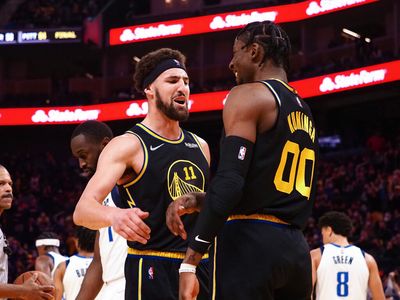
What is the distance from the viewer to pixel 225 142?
3959 millimetres

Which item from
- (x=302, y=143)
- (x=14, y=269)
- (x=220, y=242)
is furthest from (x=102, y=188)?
(x=14, y=269)

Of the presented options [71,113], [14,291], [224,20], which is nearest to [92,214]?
[14,291]

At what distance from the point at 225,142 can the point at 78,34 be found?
90.8 feet

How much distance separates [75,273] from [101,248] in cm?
317

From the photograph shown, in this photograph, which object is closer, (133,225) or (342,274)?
(133,225)

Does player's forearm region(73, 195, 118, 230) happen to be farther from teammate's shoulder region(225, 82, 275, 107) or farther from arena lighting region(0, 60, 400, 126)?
arena lighting region(0, 60, 400, 126)

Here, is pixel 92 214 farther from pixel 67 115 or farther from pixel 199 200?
pixel 67 115

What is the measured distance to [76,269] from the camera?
9078mm

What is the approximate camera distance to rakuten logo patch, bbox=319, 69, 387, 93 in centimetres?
2375

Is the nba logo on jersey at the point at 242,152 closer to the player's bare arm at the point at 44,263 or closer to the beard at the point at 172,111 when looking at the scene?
the beard at the point at 172,111

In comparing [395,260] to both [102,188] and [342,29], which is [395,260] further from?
[342,29]

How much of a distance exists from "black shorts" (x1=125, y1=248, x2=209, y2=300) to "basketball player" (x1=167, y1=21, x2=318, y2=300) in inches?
31.9

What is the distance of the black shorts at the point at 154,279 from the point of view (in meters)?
4.94

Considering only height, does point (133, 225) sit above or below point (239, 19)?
below
